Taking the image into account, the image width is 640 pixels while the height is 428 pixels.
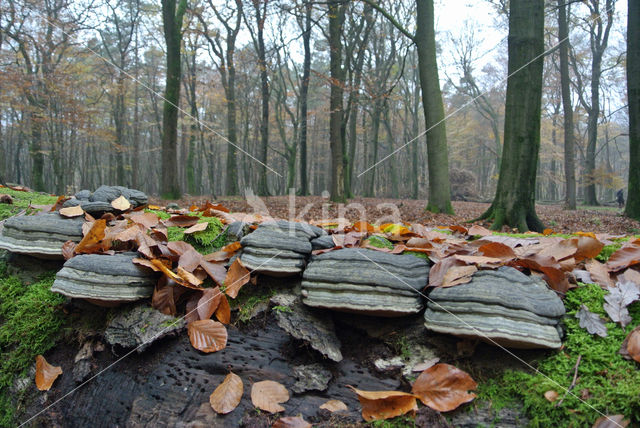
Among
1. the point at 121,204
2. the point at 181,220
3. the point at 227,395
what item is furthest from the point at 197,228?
the point at 227,395

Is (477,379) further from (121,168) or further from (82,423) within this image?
(121,168)

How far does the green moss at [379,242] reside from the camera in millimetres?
1967

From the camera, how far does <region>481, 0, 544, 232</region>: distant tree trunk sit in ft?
15.4

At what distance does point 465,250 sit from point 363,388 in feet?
2.86

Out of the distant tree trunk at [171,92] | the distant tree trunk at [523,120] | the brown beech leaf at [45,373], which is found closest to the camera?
the brown beech leaf at [45,373]

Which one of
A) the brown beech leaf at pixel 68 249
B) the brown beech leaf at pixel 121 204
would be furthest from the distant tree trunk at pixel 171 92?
the brown beech leaf at pixel 68 249

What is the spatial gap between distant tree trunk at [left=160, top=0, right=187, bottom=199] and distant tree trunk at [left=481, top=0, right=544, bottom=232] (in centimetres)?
850

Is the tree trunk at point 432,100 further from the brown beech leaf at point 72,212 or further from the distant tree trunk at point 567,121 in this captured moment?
the distant tree trunk at point 567,121

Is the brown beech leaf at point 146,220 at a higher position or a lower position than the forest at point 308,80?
lower

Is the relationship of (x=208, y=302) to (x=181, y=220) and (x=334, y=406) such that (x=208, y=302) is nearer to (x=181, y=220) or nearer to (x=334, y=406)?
(x=334, y=406)

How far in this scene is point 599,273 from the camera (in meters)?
1.49

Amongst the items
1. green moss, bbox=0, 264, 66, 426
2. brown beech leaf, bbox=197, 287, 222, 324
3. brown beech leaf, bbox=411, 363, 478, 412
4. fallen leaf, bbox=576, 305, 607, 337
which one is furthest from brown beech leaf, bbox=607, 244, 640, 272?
green moss, bbox=0, 264, 66, 426

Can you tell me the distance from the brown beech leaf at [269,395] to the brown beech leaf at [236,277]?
1.51ft

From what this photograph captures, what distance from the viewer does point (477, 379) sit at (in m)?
1.29
